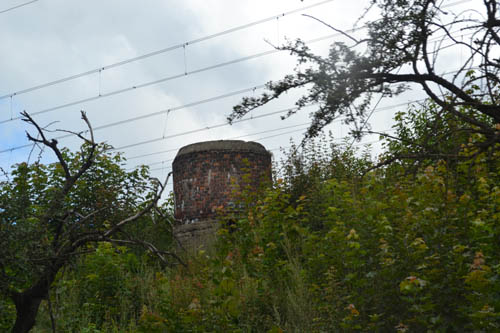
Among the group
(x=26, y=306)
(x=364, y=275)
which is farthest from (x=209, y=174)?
(x=26, y=306)

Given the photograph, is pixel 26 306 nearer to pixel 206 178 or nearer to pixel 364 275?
pixel 364 275

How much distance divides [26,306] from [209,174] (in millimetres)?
7622

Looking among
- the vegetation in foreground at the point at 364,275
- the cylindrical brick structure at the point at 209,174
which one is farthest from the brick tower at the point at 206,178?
the vegetation in foreground at the point at 364,275

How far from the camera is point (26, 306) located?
14.3ft

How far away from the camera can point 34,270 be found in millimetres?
4027

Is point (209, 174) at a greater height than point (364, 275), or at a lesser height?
greater

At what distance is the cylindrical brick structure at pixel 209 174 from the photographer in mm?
11719

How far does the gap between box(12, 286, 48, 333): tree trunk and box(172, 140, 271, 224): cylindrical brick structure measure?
7.28 m

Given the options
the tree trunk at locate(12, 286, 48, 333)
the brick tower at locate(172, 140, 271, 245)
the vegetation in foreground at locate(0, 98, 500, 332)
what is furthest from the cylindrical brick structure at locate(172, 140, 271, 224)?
the tree trunk at locate(12, 286, 48, 333)

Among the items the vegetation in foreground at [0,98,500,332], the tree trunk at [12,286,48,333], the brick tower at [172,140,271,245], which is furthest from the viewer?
the brick tower at [172,140,271,245]

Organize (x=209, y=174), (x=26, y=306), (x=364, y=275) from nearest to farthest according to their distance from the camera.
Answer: (x=26, y=306), (x=364, y=275), (x=209, y=174)

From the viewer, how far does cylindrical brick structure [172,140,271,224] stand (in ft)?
38.4

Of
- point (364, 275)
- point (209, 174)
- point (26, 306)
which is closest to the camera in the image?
point (26, 306)

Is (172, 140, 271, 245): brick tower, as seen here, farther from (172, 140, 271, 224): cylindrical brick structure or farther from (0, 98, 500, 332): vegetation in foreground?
(0, 98, 500, 332): vegetation in foreground
